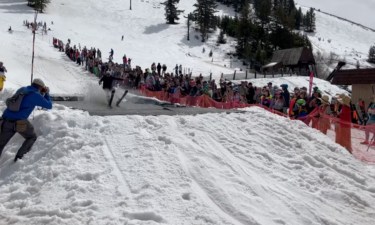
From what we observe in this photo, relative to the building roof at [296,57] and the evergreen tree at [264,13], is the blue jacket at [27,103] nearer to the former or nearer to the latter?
the building roof at [296,57]

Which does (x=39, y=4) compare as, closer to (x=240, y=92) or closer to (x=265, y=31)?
(x=265, y=31)

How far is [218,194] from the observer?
18.7ft

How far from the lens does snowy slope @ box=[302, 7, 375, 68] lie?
90.4m

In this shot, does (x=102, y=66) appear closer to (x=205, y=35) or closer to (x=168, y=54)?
(x=168, y=54)

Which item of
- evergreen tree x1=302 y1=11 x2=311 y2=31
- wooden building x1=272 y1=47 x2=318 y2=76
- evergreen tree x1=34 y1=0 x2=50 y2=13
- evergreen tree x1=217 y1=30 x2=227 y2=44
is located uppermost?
evergreen tree x1=302 y1=11 x2=311 y2=31

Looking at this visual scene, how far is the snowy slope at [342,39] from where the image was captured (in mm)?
90375

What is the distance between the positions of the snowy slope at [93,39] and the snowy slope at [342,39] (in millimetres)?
37311

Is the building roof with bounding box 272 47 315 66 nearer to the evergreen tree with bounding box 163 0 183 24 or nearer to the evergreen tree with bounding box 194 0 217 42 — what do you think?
the evergreen tree with bounding box 194 0 217 42

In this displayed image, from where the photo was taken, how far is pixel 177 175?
618 centimetres

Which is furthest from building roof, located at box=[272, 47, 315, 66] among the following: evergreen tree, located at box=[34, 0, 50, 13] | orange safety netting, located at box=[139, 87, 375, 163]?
orange safety netting, located at box=[139, 87, 375, 163]

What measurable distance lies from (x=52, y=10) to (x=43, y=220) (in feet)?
256

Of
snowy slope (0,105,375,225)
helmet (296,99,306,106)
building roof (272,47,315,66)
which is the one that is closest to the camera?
snowy slope (0,105,375,225)

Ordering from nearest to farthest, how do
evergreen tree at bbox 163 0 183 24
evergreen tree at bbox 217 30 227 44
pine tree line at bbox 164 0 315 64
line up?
pine tree line at bbox 164 0 315 64 → evergreen tree at bbox 217 30 227 44 → evergreen tree at bbox 163 0 183 24

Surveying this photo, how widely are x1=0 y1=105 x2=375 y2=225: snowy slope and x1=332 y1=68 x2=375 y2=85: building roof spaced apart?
65.4ft
